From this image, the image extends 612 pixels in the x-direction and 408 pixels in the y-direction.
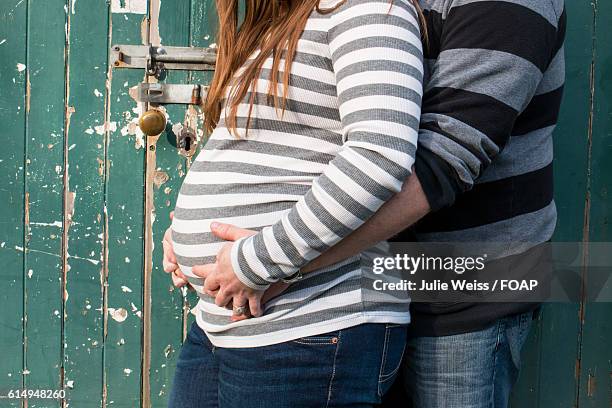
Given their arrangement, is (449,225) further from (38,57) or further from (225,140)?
(38,57)

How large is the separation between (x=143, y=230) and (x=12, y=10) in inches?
22.6

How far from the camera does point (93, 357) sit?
Result: 1561 mm

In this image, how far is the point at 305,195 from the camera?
88 centimetres

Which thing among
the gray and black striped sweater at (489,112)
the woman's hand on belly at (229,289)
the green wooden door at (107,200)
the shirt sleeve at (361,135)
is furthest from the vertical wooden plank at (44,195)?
the gray and black striped sweater at (489,112)

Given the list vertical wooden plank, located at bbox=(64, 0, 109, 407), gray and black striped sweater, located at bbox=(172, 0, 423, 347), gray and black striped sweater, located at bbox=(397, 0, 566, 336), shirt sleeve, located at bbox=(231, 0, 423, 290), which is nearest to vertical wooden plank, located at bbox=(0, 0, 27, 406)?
vertical wooden plank, located at bbox=(64, 0, 109, 407)

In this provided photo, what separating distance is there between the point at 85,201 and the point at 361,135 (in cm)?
90

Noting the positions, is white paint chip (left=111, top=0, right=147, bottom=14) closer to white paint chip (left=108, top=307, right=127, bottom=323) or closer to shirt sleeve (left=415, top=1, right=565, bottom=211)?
white paint chip (left=108, top=307, right=127, bottom=323)

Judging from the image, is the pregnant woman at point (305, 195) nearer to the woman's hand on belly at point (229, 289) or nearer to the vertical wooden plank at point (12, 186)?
the woman's hand on belly at point (229, 289)

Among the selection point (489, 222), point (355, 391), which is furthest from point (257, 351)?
point (489, 222)

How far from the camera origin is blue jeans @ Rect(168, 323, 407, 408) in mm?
920

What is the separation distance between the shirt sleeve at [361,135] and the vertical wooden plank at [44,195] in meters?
0.82

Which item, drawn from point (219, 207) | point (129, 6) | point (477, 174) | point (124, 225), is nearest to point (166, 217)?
point (124, 225)

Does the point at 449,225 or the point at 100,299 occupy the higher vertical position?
the point at 449,225

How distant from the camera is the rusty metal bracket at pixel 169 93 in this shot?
1497 millimetres
